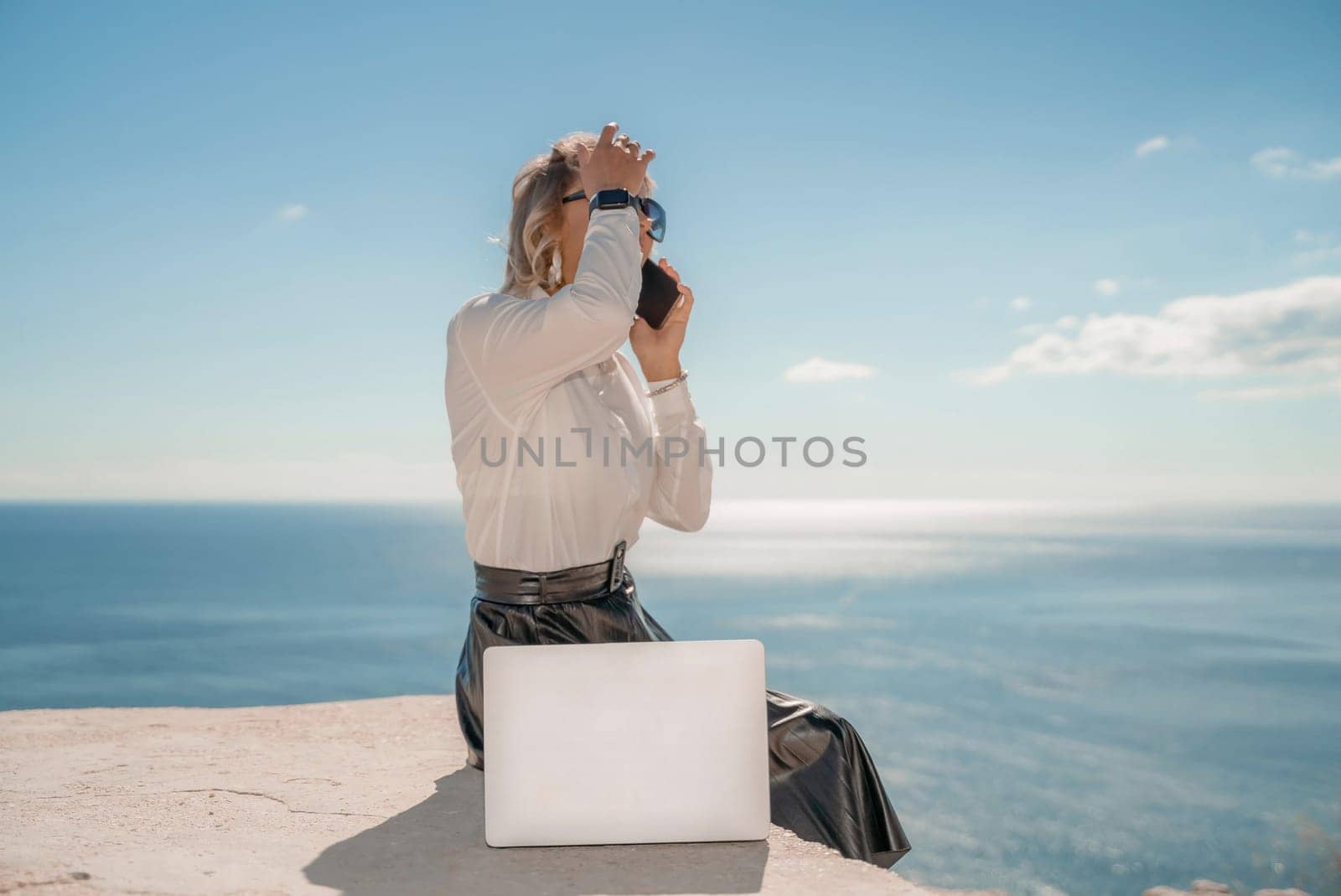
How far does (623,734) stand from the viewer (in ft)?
5.63

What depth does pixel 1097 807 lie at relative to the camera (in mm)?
26312

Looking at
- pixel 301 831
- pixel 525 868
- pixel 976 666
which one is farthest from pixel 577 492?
pixel 976 666

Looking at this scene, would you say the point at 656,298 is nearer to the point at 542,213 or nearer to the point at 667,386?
the point at 667,386

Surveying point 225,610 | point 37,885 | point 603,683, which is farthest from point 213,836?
point 225,610

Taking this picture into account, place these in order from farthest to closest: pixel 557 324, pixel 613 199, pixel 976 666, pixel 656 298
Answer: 1. pixel 976 666
2. pixel 656 298
3. pixel 613 199
4. pixel 557 324

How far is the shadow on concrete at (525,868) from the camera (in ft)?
5.60

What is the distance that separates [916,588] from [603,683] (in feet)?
300

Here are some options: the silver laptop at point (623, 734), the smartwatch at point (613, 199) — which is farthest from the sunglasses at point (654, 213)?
Answer: the silver laptop at point (623, 734)

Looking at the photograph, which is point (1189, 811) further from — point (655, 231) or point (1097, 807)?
point (655, 231)

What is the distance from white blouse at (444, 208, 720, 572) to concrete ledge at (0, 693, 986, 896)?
0.63 metres

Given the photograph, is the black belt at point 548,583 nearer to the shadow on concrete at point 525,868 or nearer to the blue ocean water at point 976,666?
the shadow on concrete at point 525,868

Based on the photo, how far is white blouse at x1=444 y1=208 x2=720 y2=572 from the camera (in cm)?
198

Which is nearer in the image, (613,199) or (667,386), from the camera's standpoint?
(613,199)

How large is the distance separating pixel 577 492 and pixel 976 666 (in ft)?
173
